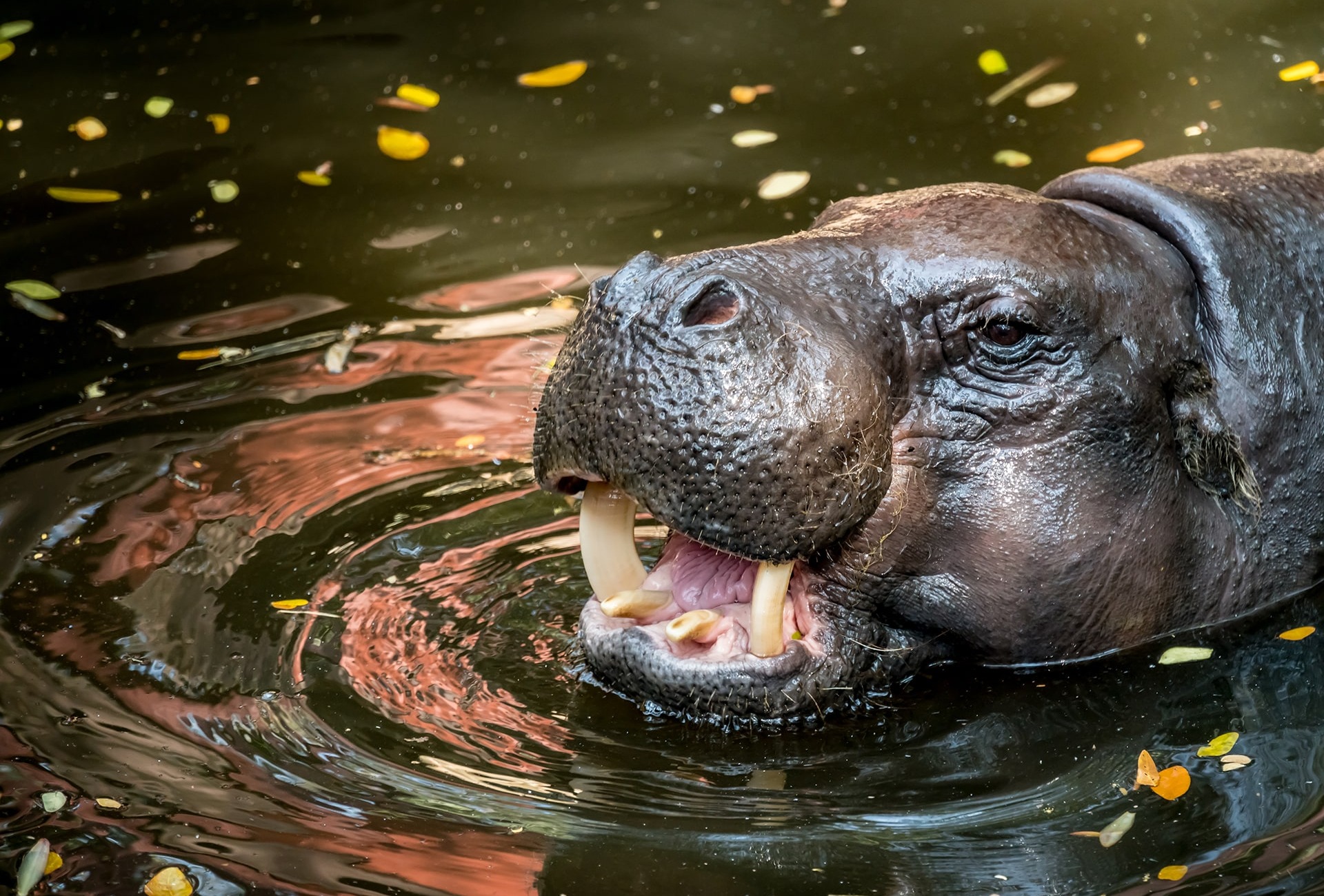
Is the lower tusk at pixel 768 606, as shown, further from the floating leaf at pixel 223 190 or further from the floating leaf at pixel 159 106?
the floating leaf at pixel 159 106

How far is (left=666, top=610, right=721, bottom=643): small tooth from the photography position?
482 cm

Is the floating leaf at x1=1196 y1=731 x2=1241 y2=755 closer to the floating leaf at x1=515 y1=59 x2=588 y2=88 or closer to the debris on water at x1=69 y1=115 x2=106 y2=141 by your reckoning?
the floating leaf at x1=515 y1=59 x2=588 y2=88

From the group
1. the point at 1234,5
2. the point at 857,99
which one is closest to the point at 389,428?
the point at 857,99

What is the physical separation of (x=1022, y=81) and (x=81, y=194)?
540 centimetres

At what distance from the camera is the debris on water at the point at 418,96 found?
10.2 metres

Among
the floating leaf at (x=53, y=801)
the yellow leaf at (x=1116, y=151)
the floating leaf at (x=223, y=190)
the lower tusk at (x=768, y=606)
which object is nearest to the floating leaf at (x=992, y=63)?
the yellow leaf at (x=1116, y=151)

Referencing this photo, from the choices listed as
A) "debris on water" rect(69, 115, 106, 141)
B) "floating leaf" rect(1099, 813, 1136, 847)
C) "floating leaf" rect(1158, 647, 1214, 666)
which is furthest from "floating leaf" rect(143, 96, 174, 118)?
"floating leaf" rect(1099, 813, 1136, 847)

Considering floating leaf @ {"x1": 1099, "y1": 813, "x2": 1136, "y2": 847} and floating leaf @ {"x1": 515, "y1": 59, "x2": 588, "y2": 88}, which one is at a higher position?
floating leaf @ {"x1": 1099, "y1": 813, "x2": 1136, "y2": 847}

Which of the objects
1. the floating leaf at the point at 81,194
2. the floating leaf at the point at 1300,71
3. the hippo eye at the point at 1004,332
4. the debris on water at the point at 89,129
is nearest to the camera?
the hippo eye at the point at 1004,332

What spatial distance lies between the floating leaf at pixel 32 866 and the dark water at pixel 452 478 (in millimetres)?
37

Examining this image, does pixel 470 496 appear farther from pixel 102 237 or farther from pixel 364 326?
pixel 102 237

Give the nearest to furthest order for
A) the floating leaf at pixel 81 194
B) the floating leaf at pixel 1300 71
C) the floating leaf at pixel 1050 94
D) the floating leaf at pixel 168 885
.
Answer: the floating leaf at pixel 168 885
the floating leaf at pixel 81 194
the floating leaf at pixel 1300 71
the floating leaf at pixel 1050 94

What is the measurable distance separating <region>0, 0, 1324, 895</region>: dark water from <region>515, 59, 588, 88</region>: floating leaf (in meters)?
0.10

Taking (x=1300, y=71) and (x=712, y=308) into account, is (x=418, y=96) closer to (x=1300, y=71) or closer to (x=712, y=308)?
(x=1300, y=71)
